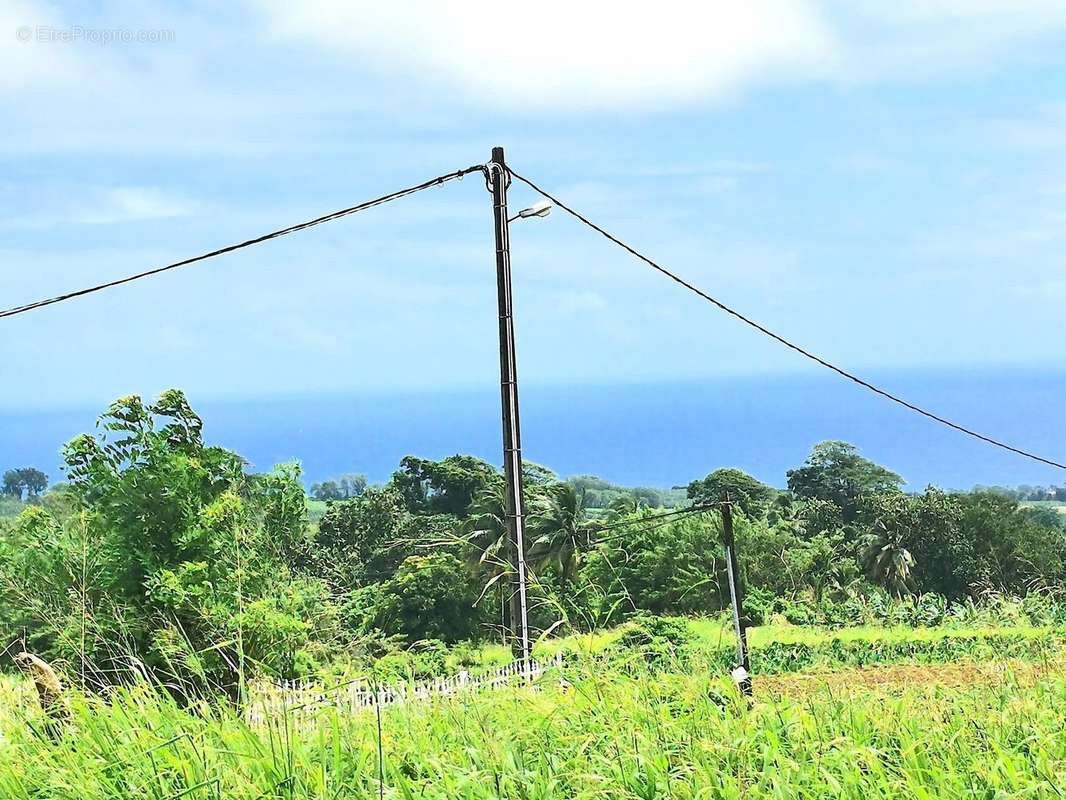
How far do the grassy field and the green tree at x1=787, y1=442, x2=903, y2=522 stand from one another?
50.9 meters

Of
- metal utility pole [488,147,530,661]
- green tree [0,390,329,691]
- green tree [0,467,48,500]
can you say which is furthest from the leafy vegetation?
green tree [0,467,48,500]

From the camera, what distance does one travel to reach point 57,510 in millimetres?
25438

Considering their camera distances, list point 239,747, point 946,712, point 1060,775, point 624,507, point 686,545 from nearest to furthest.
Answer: point 1060,775
point 239,747
point 946,712
point 686,545
point 624,507

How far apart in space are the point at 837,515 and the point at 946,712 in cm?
4250

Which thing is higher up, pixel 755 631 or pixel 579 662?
pixel 579 662

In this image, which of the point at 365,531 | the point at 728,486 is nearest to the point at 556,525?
the point at 365,531

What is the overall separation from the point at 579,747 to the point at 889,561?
37.9 metres

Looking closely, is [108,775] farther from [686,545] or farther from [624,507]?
[624,507]

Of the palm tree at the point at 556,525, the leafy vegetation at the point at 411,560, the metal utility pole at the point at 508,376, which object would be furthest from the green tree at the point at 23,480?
the metal utility pole at the point at 508,376

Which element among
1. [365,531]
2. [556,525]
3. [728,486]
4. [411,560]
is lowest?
[728,486]

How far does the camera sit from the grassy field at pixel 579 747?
3340mm

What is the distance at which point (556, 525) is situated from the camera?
31.9 meters

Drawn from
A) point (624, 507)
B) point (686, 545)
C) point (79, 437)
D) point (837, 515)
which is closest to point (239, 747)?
point (79, 437)

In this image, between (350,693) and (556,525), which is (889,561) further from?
(350,693)
